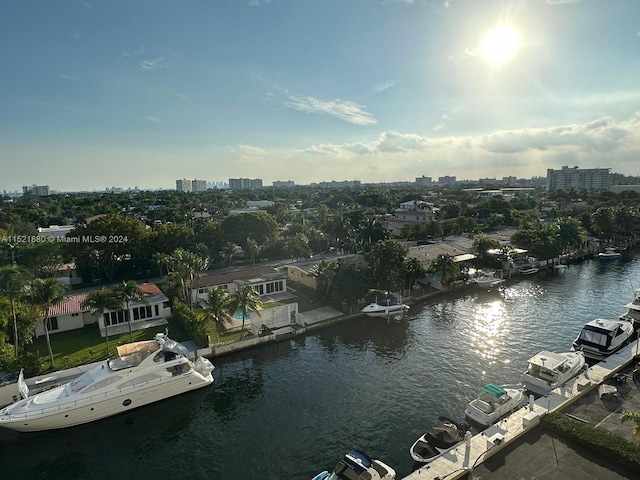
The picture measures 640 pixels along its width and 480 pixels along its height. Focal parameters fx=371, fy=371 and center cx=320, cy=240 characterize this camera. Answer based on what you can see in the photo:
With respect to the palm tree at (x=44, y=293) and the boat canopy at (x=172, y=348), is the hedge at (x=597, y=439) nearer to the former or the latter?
the boat canopy at (x=172, y=348)

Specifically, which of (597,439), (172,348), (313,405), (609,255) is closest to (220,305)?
(172,348)

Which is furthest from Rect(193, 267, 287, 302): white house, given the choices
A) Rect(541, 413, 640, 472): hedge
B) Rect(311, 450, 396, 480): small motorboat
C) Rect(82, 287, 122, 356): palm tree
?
Rect(541, 413, 640, 472): hedge

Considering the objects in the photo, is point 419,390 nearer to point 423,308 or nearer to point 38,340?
point 423,308

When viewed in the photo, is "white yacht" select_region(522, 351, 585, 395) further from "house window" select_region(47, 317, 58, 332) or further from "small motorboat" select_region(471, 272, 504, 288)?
"house window" select_region(47, 317, 58, 332)

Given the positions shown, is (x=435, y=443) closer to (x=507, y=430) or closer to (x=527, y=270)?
(x=507, y=430)

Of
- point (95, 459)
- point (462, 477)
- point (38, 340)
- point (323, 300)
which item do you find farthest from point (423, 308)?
point (38, 340)

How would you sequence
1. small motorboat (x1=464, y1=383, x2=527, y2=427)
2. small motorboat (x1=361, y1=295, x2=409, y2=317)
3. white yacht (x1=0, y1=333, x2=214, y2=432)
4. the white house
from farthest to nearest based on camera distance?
the white house
small motorboat (x1=361, y1=295, x2=409, y2=317)
white yacht (x1=0, y1=333, x2=214, y2=432)
small motorboat (x1=464, y1=383, x2=527, y2=427)

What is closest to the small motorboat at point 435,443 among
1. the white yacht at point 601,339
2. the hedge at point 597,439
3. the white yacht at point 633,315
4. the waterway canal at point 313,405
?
the waterway canal at point 313,405
